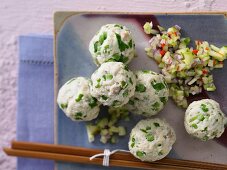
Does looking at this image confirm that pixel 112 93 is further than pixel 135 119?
No

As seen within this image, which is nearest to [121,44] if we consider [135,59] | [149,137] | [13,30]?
[135,59]

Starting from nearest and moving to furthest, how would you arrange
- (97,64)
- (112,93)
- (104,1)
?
(112,93), (97,64), (104,1)

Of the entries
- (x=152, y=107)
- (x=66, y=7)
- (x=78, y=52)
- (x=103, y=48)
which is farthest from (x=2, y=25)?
(x=152, y=107)

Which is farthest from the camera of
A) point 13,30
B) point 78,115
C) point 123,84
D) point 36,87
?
point 13,30

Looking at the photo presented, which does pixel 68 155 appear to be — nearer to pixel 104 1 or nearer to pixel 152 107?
pixel 152 107

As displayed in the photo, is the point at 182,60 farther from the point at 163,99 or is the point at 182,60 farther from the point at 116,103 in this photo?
the point at 116,103
